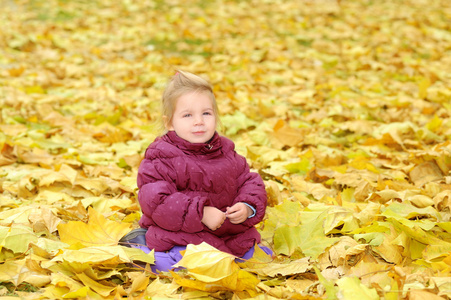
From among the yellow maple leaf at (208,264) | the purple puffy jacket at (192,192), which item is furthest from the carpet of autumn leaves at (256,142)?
the purple puffy jacket at (192,192)

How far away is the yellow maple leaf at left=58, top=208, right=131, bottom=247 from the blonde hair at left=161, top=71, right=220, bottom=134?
1.84ft

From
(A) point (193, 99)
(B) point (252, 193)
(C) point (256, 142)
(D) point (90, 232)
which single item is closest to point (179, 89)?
(A) point (193, 99)

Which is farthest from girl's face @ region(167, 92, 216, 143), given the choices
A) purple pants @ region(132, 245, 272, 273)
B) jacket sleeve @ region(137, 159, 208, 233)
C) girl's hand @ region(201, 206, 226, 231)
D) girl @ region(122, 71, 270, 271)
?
purple pants @ region(132, 245, 272, 273)

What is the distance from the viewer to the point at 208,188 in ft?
6.97

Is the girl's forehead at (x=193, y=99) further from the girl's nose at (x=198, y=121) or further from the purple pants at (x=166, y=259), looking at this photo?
the purple pants at (x=166, y=259)

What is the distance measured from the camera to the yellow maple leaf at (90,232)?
6.89ft

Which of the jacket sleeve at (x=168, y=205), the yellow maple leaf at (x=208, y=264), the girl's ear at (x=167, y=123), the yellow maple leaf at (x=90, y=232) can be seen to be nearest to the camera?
the yellow maple leaf at (x=208, y=264)

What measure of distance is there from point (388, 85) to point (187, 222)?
4.08 metres

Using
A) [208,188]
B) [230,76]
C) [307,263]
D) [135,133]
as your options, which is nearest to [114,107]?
[135,133]

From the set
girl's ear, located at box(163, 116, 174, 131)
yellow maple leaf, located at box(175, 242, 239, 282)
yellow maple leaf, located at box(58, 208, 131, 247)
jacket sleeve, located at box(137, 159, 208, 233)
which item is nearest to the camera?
yellow maple leaf, located at box(175, 242, 239, 282)

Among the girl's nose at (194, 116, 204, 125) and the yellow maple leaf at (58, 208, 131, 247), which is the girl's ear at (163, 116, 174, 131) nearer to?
the girl's nose at (194, 116, 204, 125)

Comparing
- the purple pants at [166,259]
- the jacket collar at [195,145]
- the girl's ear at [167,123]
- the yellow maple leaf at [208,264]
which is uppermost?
the girl's ear at [167,123]

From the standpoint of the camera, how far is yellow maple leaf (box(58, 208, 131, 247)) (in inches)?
82.7

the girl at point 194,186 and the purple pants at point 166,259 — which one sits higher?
the girl at point 194,186
